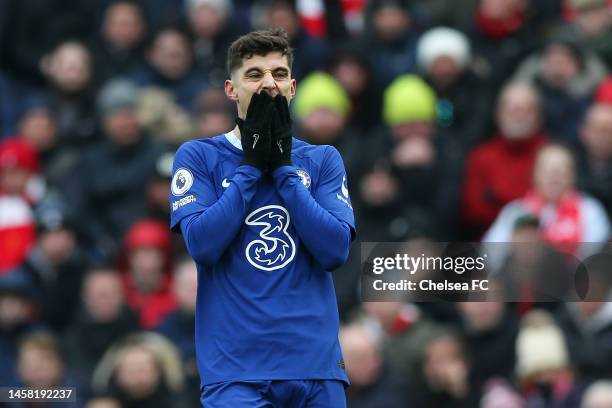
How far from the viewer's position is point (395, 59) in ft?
40.3

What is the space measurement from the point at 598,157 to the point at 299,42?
10.7ft

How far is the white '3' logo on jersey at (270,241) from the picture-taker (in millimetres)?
5648

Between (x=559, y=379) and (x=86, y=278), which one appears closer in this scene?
(x=559, y=379)

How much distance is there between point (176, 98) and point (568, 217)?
398 cm

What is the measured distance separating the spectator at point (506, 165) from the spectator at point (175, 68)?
9.32 feet

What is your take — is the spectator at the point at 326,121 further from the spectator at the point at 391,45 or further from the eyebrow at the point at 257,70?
the eyebrow at the point at 257,70

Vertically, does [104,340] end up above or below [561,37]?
below

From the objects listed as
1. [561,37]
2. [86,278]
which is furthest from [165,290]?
[561,37]

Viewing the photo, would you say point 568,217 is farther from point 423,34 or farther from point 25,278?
point 25,278

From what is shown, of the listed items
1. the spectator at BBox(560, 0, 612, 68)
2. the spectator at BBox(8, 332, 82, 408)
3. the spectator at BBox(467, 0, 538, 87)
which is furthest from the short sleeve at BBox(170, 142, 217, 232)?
the spectator at BBox(467, 0, 538, 87)

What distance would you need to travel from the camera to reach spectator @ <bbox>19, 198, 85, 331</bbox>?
11.6 metres

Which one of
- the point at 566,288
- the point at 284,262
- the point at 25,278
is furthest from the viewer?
the point at 25,278

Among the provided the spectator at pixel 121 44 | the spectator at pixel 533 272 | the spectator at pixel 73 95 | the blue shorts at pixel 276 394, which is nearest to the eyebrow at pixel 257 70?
the blue shorts at pixel 276 394

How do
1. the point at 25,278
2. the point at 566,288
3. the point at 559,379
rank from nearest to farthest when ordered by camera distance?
1. the point at 559,379
2. the point at 566,288
3. the point at 25,278
